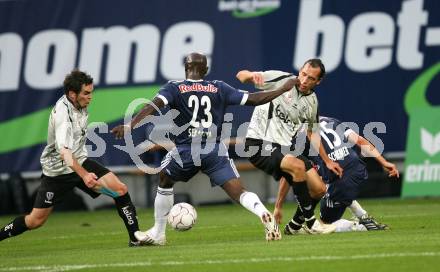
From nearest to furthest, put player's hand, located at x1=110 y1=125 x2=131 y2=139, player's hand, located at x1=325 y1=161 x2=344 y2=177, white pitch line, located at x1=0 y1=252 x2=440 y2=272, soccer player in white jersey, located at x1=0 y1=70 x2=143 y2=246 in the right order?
1. white pitch line, located at x1=0 y1=252 x2=440 y2=272
2. player's hand, located at x1=110 y1=125 x2=131 y2=139
3. soccer player in white jersey, located at x1=0 y1=70 x2=143 y2=246
4. player's hand, located at x1=325 y1=161 x2=344 y2=177

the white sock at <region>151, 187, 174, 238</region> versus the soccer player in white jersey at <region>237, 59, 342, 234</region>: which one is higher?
the soccer player in white jersey at <region>237, 59, 342, 234</region>

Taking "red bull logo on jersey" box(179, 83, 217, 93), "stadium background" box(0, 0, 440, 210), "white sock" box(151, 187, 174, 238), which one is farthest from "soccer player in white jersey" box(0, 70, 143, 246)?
"stadium background" box(0, 0, 440, 210)

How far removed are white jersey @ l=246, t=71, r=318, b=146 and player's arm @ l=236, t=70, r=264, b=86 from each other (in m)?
0.91

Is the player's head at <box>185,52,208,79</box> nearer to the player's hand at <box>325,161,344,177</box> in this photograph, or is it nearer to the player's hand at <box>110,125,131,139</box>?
the player's hand at <box>110,125,131,139</box>

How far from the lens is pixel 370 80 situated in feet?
78.1

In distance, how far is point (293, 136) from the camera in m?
14.6

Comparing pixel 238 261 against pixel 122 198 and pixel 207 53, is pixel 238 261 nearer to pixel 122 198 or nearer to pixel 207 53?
pixel 122 198

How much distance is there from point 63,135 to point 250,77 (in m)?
2.31

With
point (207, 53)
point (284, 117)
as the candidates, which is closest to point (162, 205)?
point (284, 117)

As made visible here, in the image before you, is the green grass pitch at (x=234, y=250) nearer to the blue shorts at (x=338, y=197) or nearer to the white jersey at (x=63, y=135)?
the blue shorts at (x=338, y=197)

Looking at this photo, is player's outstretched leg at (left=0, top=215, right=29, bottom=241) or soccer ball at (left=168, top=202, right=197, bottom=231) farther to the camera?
player's outstretched leg at (left=0, top=215, right=29, bottom=241)

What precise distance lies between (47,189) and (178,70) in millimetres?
11403

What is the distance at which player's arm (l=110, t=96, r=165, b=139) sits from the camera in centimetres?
1191

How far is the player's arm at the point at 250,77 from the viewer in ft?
42.1
